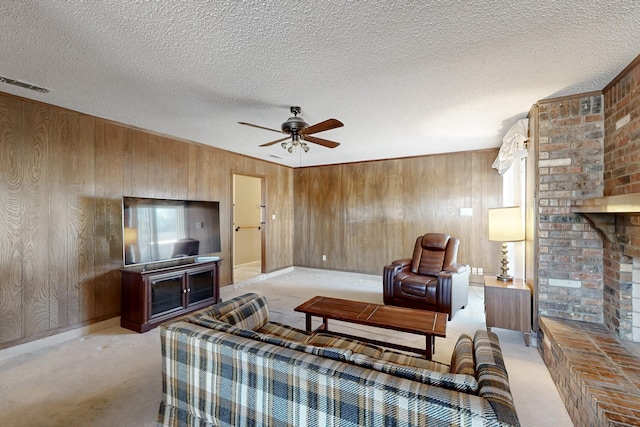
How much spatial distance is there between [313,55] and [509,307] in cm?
291

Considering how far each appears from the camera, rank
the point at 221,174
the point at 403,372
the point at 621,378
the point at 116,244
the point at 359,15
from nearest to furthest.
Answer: the point at 403,372 < the point at 359,15 < the point at 621,378 < the point at 116,244 < the point at 221,174

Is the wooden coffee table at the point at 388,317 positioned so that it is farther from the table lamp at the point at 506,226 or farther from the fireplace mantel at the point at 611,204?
the fireplace mantel at the point at 611,204

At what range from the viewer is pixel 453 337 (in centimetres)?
296

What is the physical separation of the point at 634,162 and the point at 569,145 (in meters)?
0.58

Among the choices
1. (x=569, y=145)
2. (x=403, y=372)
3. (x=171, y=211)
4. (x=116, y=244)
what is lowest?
(x=403, y=372)

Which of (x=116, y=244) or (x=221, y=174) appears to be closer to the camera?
(x=116, y=244)

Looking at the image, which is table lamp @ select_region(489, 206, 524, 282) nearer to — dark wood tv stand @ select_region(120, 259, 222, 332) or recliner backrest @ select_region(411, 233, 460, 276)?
recliner backrest @ select_region(411, 233, 460, 276)

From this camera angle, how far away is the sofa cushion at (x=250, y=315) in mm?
1927

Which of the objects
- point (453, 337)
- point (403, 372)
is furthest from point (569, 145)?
point (403, 372)

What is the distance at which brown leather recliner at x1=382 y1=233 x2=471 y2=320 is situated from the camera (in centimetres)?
339

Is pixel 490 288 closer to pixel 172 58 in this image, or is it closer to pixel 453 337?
pixel 453 337

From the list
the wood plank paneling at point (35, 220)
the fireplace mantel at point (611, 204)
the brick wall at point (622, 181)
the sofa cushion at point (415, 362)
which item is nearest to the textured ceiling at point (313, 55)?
the brick wall at point (622, 181)

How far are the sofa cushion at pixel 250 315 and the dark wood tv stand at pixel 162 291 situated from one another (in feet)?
5.43

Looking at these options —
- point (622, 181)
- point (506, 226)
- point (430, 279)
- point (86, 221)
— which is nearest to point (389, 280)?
point (430, 279)
